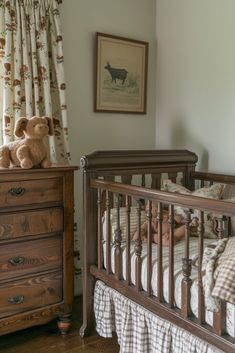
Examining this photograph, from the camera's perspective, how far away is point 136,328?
181cm

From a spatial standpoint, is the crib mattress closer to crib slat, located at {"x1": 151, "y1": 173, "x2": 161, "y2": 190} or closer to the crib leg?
the crib leg

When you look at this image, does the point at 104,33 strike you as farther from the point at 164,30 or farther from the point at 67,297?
the point at 67,297

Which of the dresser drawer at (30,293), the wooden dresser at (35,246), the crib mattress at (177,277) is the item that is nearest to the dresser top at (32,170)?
the wooden dresser at (35,246)

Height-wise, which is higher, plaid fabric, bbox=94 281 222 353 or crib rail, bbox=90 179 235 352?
crib rail, bbox=90 179 235 352

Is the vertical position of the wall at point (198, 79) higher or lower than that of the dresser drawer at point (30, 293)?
higher

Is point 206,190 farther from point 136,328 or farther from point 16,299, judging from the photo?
point 16,299

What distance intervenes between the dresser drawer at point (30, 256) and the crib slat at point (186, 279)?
87cm

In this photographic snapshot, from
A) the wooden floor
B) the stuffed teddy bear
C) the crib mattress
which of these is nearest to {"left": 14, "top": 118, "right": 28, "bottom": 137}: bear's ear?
the stuffed teddy bear

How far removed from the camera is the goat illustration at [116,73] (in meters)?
2.73

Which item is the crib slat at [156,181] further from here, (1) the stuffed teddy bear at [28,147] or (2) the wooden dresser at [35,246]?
(1) the stuffed teddy bear at [28,147]

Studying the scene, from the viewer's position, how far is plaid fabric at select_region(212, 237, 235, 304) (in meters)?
1.21

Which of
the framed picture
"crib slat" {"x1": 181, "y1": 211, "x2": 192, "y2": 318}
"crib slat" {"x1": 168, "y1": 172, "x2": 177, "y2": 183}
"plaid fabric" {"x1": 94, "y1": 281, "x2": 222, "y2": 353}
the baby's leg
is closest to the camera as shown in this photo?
"crib slat" {"x1": 181, "y1": 211, "x2": 192, "y2": 318}

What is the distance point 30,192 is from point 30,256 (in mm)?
361

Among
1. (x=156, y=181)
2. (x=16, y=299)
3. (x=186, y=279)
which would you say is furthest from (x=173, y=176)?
(x=16, y=299)
